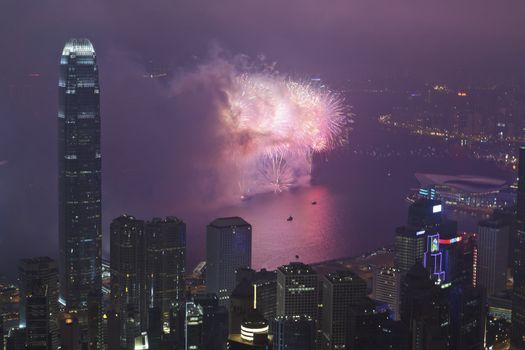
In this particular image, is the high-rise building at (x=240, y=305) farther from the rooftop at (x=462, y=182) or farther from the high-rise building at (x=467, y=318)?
the rooftop at (x=462, y=182)

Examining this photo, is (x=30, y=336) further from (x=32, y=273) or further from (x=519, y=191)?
(x=519, y=191)

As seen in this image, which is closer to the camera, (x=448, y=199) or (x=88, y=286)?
(x=88, y=286)

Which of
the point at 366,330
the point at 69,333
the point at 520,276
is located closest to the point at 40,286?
the point at 69,333

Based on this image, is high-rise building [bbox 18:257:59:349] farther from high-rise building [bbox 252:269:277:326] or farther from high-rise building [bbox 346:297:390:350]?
high-rise building [bbox 346:297:390:350]

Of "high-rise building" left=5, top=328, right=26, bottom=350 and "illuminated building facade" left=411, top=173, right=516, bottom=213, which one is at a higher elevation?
"illuminated building facade" left=411, top=173, right=516, bottom=213

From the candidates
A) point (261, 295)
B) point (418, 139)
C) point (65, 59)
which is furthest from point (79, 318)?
point (418, 139)

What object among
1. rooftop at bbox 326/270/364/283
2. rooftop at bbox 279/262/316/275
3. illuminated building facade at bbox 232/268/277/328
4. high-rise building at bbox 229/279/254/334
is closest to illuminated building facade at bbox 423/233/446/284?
rooftop at bbox 326/270/364/283
